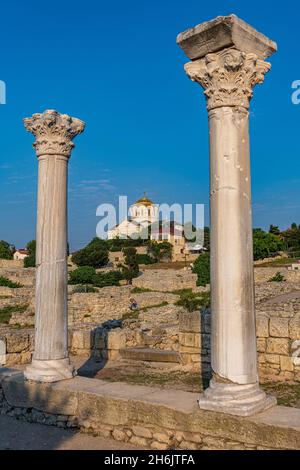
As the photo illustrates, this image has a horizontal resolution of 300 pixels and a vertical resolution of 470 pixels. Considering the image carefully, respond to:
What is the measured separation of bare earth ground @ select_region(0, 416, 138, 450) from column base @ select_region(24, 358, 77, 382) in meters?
0.66

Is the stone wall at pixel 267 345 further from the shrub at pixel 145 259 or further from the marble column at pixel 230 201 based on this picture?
the shrub at pixel 145 259

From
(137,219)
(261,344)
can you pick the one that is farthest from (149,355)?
(137,219)

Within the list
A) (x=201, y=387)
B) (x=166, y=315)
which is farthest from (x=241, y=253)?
(x=166, y=315)

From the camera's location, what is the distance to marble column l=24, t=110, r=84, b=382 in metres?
7.50

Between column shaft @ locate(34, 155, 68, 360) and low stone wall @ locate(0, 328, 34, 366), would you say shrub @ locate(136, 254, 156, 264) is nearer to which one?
low stone wall @ locate(0, 328, 34, 366)

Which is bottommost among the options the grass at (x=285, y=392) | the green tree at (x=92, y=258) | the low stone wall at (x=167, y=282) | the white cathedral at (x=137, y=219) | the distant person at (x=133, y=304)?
the grass at (x=285, y=392)

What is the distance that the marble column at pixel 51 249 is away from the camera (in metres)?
7.50

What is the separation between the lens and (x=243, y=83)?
5.84m

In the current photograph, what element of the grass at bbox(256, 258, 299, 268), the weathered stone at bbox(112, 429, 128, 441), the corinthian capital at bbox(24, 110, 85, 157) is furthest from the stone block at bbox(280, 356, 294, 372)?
the grass at bbox(256, 258, 299, 268)

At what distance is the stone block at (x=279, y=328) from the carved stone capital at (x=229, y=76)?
15.0ft

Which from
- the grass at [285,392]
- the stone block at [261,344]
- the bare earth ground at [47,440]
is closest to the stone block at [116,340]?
the stone block at [261,344]

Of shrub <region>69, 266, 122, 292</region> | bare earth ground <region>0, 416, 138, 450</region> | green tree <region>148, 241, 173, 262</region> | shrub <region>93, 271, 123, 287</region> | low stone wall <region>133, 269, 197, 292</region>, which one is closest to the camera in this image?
bare earth ground <region>0, 416, 138, 450</region>

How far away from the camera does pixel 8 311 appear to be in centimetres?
3141

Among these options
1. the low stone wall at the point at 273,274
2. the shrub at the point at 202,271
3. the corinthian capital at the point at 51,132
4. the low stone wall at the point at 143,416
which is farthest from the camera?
the shrub at the point at 202,271
